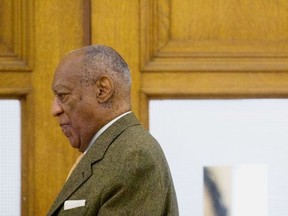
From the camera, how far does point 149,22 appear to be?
2.32 metres

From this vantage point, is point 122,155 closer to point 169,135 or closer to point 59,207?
point 59,207

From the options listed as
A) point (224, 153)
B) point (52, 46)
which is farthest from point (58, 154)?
point (224, 153)

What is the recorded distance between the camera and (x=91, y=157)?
6.14 feet

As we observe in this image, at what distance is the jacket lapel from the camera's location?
6.08ft

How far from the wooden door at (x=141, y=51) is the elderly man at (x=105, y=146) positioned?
0.35 metres

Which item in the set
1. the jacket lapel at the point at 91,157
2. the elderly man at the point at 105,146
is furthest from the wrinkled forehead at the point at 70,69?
the jacket lapel at the point at 91,157

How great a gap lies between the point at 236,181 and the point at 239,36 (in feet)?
1.24

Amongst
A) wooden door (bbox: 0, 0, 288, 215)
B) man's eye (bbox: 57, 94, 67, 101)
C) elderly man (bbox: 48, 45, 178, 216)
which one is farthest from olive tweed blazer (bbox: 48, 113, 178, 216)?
wooden door (bbox: 0, 0, 288, 215)

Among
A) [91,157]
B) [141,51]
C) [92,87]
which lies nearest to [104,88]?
[92,87]

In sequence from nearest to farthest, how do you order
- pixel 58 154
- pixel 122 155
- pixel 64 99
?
pixel 122 155 → pixel 64 99 → pixel 58 154

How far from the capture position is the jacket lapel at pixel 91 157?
185 centimetres

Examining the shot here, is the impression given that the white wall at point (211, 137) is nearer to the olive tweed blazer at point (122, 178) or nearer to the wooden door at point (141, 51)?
the wooden door at point (141, 51)

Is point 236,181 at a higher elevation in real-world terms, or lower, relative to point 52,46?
lower

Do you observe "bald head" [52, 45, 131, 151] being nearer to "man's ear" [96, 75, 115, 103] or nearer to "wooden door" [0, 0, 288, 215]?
"man's ear" [96, 75, 115, 103]
